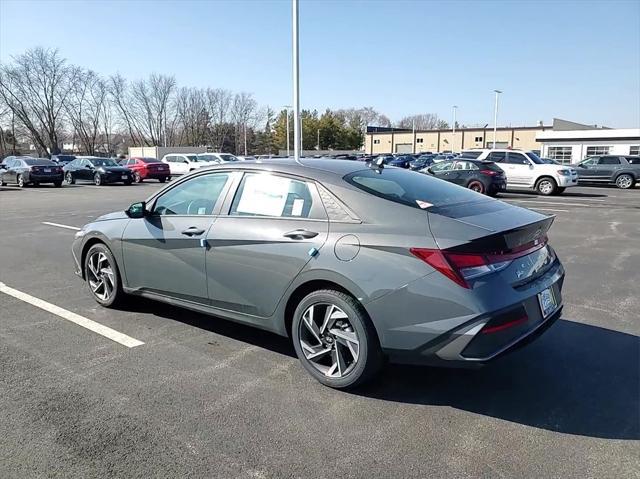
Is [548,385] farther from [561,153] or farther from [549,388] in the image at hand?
[561,153]

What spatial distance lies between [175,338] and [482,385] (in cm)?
257

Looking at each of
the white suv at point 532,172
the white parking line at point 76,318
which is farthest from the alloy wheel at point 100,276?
the white suv at point 532,172

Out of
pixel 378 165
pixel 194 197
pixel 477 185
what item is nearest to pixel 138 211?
pixel 194 197

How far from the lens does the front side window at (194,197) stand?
4188mm

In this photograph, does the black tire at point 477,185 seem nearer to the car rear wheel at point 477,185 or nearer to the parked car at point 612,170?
the car rear wheel at point 477,185

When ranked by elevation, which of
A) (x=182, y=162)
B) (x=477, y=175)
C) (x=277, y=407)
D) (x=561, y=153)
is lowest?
(x=277, y=407)

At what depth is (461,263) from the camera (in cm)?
292

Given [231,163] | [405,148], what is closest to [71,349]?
[231,163]

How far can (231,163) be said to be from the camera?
4.18 m

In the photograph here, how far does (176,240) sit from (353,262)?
70.7 inches

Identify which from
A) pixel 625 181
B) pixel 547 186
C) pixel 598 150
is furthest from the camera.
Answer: pixel 598 150

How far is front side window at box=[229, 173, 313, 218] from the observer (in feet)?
12.0

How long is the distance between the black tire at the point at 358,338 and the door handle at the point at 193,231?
1.18 metres

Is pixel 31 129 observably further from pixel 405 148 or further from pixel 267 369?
pixel 267 369
